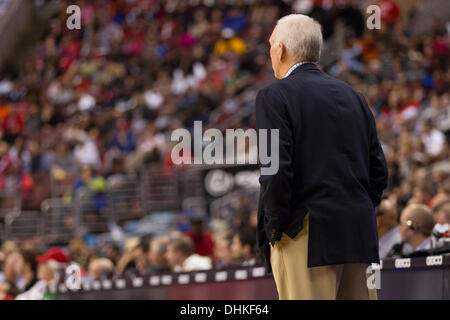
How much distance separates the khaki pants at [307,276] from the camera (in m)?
2.94

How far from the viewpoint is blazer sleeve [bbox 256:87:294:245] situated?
9.51 feet

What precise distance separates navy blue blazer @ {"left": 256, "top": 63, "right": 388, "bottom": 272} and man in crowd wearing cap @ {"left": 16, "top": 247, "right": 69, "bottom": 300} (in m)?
3.24

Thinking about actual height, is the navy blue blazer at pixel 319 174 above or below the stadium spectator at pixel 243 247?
above

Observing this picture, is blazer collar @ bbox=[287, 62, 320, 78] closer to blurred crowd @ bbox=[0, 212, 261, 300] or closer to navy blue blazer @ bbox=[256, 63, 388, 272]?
navy blue blazer @ bbox=[256, 63, 388, 272]

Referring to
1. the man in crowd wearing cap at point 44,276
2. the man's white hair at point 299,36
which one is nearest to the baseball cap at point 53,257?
the man in crowd wearing cap at point 44,276

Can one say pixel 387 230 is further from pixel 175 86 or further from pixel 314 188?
pixel 175 86

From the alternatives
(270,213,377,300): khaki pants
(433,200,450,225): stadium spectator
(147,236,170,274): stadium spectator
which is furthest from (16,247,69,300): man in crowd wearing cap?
(270,213,377,300): khaki pants

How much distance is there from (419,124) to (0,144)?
25.3 feet

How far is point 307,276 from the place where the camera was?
294cm

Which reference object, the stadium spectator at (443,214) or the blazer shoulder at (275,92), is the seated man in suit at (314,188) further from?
the stadium spectator at (443,214)

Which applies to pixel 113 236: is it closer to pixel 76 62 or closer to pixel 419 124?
pixel 419 124

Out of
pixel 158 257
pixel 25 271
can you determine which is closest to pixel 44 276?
pixel 25 271

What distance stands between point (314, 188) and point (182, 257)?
353cm
